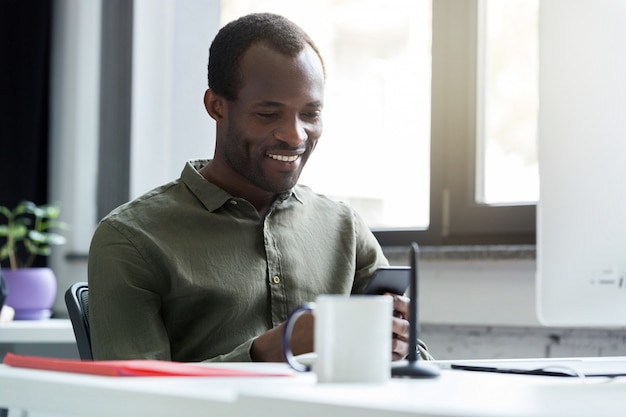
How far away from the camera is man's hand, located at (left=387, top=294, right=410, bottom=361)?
1333 millimetres

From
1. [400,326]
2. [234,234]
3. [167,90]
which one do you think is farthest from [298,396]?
[167,90]

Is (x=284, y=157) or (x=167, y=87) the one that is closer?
(x=284, y=157)

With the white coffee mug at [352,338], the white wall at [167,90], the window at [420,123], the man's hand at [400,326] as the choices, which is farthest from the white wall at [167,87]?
the white coffee mug at [352,338]

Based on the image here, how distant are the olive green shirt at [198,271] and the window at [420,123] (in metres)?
1.07

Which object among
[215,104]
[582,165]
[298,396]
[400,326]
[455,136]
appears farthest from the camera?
[455,136]

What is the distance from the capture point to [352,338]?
86 centimetres

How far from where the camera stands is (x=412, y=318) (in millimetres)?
941

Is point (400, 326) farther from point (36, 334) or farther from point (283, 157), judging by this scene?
point (36, 334)

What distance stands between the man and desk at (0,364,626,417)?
561 mm

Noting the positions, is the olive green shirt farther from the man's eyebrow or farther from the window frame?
the window frame

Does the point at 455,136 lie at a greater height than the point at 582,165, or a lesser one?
greater

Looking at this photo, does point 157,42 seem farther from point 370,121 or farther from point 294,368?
point 294,368

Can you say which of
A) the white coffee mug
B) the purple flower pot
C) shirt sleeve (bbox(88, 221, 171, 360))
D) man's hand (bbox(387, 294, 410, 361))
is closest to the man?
shirt sleeve (bbox(88, 221, 171, 360))

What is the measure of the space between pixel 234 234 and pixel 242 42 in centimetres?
34
